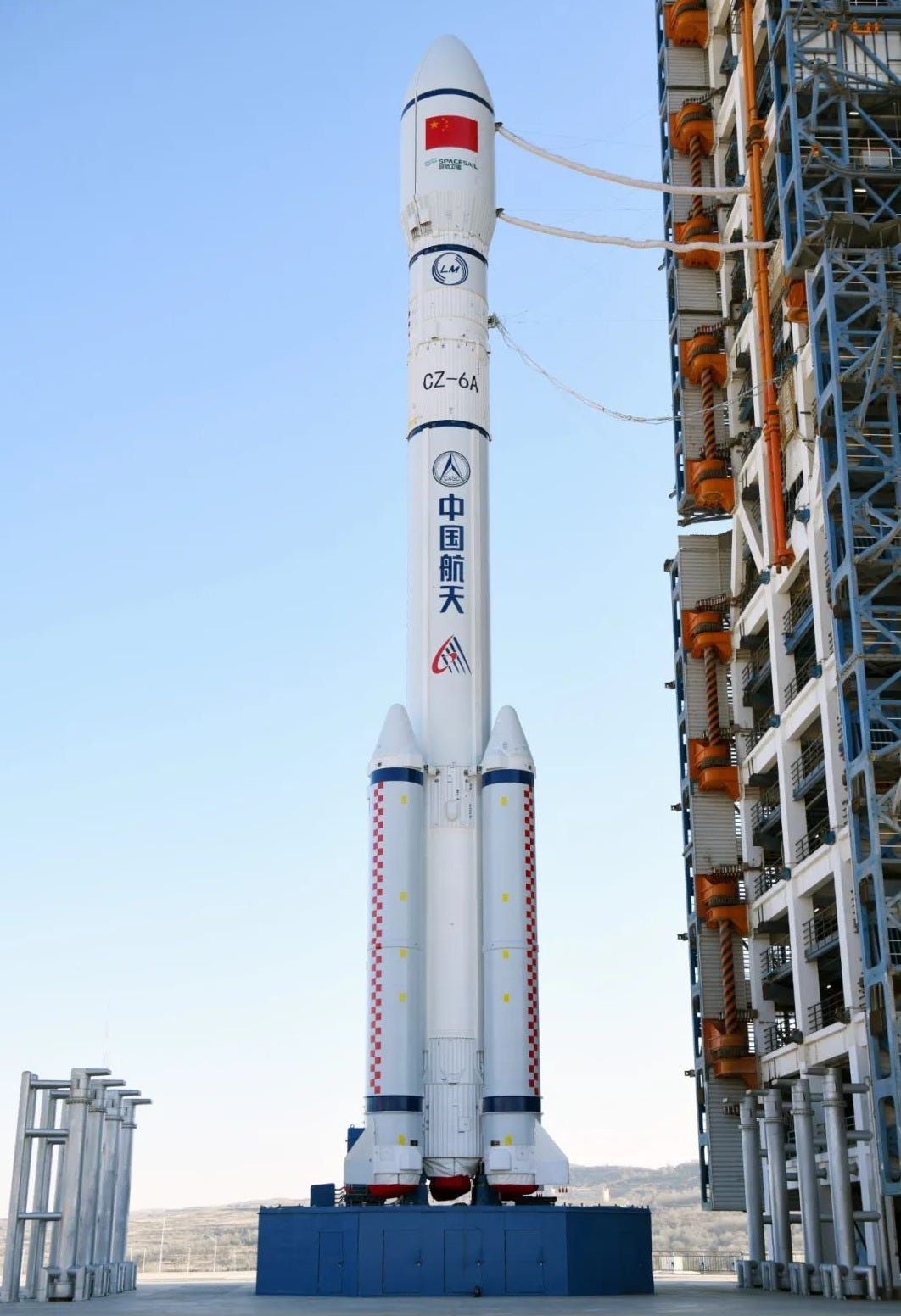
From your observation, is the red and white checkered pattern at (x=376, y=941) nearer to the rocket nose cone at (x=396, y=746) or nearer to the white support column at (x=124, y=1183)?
the rocket nose cone at (x=396, y=746)

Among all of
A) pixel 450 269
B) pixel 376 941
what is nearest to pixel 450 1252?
pixel 376 941

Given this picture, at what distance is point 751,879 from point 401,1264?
19.0 m

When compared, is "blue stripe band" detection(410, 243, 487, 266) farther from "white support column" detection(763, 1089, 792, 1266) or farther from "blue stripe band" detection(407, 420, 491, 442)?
"white support column" detection(763, 1089, 792, 1266)

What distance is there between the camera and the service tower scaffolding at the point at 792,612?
34.6 metres

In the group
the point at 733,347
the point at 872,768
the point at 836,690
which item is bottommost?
the point at 872,768

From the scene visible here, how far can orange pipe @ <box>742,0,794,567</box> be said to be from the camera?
4250 cm

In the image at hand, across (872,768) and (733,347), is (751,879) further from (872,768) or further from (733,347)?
(733,347)

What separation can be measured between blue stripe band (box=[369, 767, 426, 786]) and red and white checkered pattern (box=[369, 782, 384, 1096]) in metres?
0.14

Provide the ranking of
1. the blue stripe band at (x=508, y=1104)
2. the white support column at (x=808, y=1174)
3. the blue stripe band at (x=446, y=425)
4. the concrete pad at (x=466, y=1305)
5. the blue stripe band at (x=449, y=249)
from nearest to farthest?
the concrete pad at (x=466, y=1305)
the blue stripe band at (x=508, y=1104)
the white support column at (x=808, y=1174)
the blue stripe band at (x=446, y=425)
the blue stripe band at (x=449, y=249)

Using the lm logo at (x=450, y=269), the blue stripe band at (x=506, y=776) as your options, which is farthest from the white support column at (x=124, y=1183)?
the lm logo at (x=450, y=269)

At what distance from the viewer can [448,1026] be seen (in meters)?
32.8

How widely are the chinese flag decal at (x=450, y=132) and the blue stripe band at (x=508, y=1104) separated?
2374cm

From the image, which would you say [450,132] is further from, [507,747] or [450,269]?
[507,747]

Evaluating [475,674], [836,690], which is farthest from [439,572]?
[836,690]
